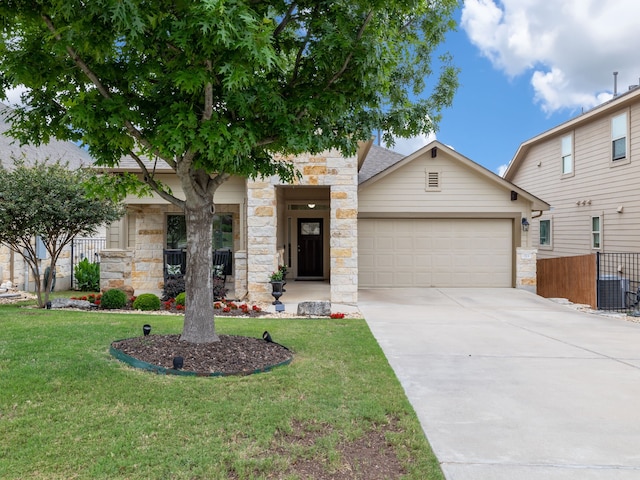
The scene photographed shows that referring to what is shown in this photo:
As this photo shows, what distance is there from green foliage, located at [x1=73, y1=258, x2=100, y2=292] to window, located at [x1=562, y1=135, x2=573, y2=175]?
16.3 m

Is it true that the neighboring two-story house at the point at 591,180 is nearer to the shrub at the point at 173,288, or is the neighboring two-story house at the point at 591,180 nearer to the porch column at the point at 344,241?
the porch column at the point at 344,241

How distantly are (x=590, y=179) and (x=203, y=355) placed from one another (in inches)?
583

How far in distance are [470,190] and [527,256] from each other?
245 cm

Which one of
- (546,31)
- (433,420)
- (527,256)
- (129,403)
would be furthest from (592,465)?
(546,31)

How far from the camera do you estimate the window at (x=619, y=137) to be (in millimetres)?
13664

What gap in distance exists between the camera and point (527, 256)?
13.1 meters

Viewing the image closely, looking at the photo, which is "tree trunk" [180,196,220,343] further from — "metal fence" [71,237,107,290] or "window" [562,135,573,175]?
"window" [562,135,573,175]

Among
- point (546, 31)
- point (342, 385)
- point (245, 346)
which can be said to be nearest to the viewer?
point (342, 385)

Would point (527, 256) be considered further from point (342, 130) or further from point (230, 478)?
point (230, 478)

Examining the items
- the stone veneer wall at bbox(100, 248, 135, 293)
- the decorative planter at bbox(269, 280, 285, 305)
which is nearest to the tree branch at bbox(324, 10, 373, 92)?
the decorative planter at bbox(269, 280, 285, 305)

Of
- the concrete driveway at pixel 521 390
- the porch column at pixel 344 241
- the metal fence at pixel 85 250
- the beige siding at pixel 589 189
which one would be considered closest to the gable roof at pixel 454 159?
the porch column at pixel 344 241

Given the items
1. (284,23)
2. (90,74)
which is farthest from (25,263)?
(284,23)

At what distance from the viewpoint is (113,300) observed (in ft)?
32.0

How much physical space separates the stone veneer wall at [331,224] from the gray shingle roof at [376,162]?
10.3ft
